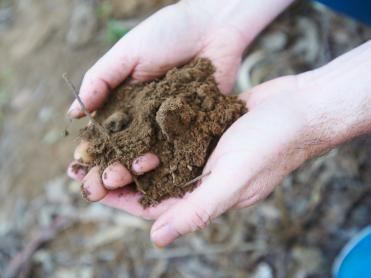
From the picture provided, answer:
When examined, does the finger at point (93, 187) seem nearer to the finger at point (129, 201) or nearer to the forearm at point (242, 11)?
the finger at point (129, 201)

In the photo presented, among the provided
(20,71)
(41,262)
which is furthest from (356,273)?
(20,71)

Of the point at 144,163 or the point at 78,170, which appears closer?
the point at 144,163

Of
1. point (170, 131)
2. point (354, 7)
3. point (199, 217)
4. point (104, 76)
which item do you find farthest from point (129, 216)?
point (354, 7)

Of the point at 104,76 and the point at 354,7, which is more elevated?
the point at 104,76

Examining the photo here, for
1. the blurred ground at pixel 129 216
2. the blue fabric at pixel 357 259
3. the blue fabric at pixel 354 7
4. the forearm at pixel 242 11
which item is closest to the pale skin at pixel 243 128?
the forearm at pixel 242 11

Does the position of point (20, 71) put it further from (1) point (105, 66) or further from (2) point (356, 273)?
(2) point (356, 273)

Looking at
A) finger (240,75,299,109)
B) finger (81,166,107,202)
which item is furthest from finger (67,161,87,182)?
finger (240,75,299,109)

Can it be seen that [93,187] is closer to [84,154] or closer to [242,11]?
[84,154]
